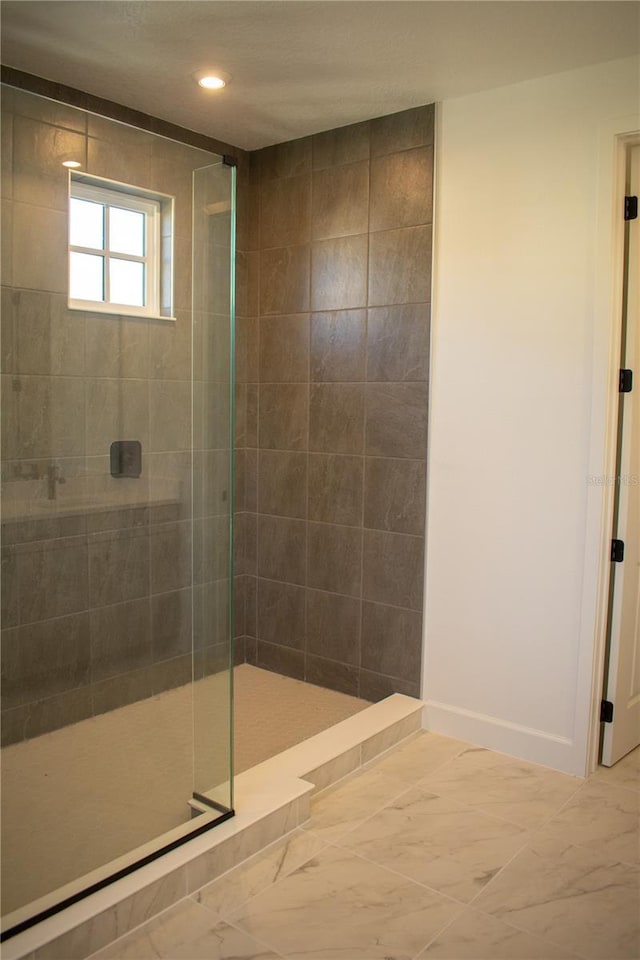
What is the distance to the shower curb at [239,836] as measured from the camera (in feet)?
6.00

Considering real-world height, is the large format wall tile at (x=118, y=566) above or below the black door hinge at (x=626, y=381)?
below

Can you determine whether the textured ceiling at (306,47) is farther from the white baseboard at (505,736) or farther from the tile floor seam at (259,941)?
the tile floor seam at (259,941)

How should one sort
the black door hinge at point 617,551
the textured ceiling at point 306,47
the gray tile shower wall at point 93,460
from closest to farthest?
1. the gray tile shower wall at point 93,460
2. the textured ceiling at point 306,47
3. the black door hinge at point 617,551

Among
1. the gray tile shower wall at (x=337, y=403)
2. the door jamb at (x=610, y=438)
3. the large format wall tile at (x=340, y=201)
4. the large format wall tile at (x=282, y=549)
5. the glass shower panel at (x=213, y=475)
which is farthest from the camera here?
the large format wall tile at (x=282, y=549)

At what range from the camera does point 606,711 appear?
2885mm

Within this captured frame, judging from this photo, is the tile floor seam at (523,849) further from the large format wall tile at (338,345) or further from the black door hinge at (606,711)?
the large format wall tile at (338,345)

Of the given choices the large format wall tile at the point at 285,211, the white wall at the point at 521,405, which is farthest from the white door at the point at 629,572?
the large format wall tile at the point at 285,211

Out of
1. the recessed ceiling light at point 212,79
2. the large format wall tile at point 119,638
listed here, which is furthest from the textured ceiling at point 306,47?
the large format wall tile at point 119,638

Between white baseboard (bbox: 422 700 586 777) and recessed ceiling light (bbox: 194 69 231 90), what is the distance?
2.56 m

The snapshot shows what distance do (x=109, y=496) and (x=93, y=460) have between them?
106 mm

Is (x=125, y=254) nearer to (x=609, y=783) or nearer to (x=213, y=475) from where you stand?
(x=213, y=475)

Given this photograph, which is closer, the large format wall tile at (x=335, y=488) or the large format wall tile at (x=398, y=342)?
the large format wall tile at (x=398, y=342)

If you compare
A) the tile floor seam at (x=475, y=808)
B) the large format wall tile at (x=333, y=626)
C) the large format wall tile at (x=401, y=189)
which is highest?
the large format wall tile at (x=401, y=189)

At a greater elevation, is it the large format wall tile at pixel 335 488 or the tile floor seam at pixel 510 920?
the large format wall tile at pixel 335 488
